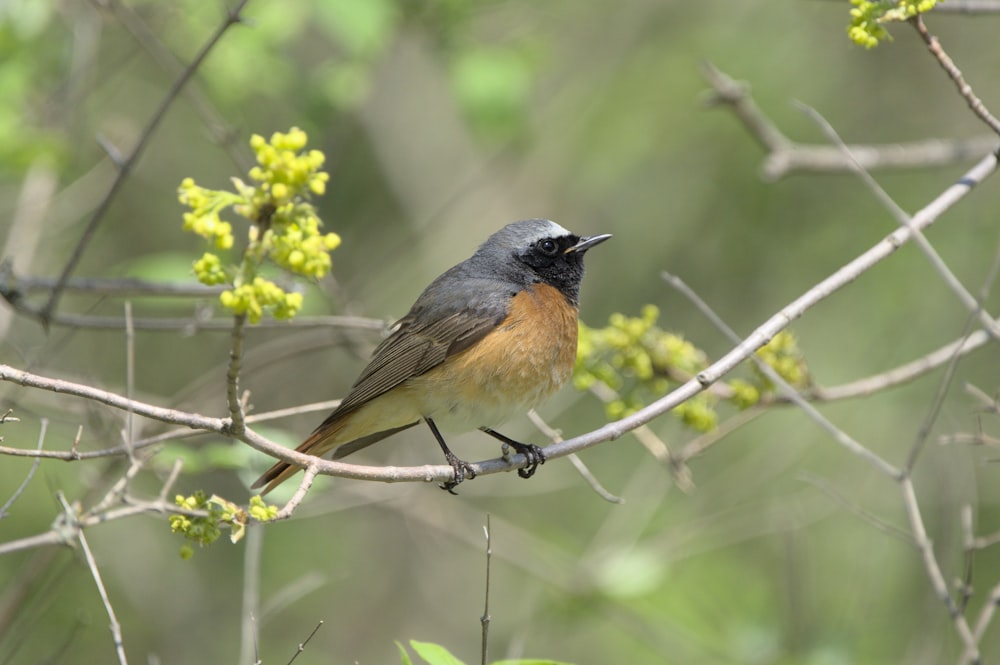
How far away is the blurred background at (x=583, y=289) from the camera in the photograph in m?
6.50

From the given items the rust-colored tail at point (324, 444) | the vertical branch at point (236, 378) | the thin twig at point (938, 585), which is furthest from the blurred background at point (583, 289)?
the vertical branch at point (236, 378)

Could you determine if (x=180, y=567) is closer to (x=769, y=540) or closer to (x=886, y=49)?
(x=769, y=540)

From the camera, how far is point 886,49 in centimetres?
818

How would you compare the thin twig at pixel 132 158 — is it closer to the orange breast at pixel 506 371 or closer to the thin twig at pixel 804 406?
the orange breast at pixel 506 371

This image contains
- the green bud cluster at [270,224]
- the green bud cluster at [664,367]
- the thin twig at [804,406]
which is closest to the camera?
the green bud cluster at [270,224]

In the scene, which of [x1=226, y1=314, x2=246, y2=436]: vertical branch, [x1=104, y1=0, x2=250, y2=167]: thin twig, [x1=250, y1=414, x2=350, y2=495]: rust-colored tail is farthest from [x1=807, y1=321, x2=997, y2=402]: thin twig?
[x1=104, y1=0, x2=250, y2=167]: thin twig

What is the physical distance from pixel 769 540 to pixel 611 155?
3318 millimetres

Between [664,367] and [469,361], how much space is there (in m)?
0.91

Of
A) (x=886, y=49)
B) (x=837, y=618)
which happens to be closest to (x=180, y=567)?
(x=837, y=618)

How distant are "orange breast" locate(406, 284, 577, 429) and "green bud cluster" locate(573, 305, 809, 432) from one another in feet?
0.61

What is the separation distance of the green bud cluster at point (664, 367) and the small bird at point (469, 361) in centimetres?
24

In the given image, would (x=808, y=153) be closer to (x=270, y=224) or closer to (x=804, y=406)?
(x=804, y=406)

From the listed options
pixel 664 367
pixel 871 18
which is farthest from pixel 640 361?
pixel 871 18

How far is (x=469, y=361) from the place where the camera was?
4.68m
